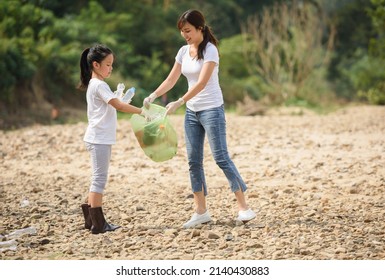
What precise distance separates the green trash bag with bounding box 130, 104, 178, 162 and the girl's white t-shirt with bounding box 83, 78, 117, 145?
0.77 feet

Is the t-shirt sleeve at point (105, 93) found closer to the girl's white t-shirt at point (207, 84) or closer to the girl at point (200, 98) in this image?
the girl at point (200, 98)

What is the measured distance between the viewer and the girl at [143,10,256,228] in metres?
4.88

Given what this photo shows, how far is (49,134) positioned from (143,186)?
14.8ft

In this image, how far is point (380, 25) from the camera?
1722 centimetres

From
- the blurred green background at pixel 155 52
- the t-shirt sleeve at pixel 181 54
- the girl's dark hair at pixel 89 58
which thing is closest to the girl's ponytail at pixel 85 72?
the girl's dark hair at pixel 89 58

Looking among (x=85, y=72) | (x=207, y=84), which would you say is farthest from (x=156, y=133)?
(x=85, y=72)

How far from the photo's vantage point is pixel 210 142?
502cm

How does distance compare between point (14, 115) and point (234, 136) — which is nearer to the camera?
point (234, 136)

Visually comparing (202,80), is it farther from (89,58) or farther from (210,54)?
(89,58)

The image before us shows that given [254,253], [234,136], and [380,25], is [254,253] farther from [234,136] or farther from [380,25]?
[380,25]

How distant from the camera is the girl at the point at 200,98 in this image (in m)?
4.88

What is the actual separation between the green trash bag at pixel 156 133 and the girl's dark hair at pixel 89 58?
46 cm

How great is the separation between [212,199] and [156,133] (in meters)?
1.53
